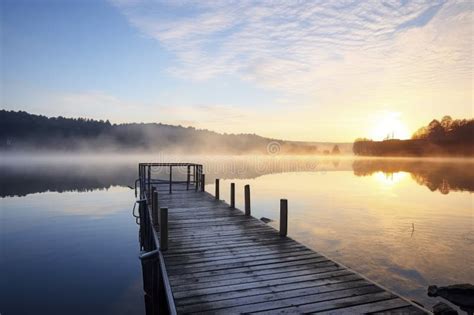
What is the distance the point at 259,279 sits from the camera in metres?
7.73

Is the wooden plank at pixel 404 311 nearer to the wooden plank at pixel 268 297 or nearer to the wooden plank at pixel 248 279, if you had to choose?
the wooden plank at pixel 268 297

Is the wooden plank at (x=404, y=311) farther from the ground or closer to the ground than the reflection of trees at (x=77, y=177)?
farther from the ground

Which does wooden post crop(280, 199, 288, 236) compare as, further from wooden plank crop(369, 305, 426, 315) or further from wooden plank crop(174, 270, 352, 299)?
wooden plank crop(369, 305, 426, 315)

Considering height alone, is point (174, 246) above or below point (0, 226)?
above

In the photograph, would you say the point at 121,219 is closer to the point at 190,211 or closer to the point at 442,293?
the point at 190,211

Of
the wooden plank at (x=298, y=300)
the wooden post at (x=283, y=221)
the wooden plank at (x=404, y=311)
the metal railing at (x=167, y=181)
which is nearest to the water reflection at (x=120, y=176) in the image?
the metal railing at (x=167, y=181)

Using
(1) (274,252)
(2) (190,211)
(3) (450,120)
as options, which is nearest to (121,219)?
(2) (190,211)

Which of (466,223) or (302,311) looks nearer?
(302,311)

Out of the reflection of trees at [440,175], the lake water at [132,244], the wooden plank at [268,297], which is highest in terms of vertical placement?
the wooden plank at [268,297]

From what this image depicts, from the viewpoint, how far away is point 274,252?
384 inches

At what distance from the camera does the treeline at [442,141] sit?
128500 mm

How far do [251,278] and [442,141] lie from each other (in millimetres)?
157494

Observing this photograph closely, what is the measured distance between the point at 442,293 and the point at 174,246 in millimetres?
10007

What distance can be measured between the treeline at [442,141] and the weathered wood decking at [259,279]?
145m
